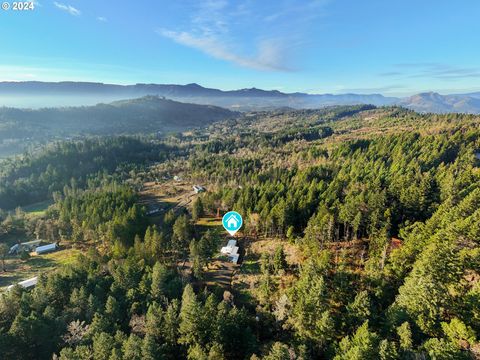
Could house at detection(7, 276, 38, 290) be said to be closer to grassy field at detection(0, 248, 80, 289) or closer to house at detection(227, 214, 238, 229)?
grassy field at detection(0, 248, 80, 289)

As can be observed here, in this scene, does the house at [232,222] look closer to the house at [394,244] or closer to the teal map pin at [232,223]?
the teal map pin at [232,223]

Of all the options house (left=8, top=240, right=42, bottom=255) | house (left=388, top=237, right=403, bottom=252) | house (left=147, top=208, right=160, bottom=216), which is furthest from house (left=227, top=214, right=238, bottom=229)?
house (left=8, top=240, right=42, bottom=255)

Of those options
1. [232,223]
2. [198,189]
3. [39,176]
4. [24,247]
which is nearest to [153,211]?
[198,189]

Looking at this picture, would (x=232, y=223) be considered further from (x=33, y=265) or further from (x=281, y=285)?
(x=33, y=265)

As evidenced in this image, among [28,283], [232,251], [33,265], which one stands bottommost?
[33,265]

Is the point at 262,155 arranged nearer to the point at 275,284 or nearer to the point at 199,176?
the point at 199,176

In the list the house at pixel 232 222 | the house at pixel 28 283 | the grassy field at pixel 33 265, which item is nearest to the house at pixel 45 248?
the grassy field at pixel 33 265
